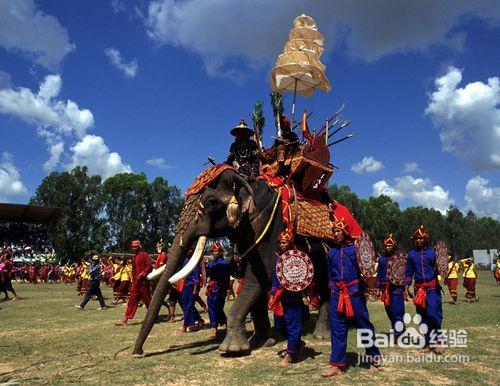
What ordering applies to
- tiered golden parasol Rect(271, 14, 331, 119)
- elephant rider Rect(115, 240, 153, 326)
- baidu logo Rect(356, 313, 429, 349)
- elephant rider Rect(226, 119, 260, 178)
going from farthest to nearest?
tiered golden parasol Rect(271, 14, 331, 119)
elephant rider Rect(115, 240, 153, 326)
elephant rider Rect(226, 119, 260, 178)
baidu logo Rect(356, 313, 429, 349)

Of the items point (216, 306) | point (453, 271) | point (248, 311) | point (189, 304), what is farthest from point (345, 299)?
point (453, 271)

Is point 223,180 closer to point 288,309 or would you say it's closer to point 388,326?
point 288,309

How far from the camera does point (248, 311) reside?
675 centimetres

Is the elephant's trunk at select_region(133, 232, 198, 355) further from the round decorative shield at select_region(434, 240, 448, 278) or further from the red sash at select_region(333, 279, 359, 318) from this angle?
the round decorative shield at select_region(434, 240, 448, 278)

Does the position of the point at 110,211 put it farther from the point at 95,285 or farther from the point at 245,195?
the point at 245,195

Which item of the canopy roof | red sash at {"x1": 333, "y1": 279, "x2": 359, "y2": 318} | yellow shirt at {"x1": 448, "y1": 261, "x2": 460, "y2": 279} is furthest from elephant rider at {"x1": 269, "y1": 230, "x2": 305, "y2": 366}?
the canopy roof

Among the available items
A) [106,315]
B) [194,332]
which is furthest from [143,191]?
[194,332]

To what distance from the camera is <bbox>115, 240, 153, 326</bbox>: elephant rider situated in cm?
984

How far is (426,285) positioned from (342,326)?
212cm

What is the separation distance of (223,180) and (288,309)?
2.33 m

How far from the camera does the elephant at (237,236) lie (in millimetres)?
6504

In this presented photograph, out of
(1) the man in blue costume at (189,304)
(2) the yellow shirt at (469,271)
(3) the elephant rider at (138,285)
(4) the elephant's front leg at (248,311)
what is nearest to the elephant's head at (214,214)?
(4) the elephant's front leg at (248,311)

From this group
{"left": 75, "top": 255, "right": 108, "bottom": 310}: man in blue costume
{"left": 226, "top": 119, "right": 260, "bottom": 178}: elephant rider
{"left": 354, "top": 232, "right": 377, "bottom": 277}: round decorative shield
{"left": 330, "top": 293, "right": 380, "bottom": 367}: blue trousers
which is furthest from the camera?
{"left": 75, "top": 255, "right": 108, "bottom": 310}: man in blue costume

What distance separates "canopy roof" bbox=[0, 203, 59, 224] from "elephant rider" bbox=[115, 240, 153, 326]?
31.9 metres
